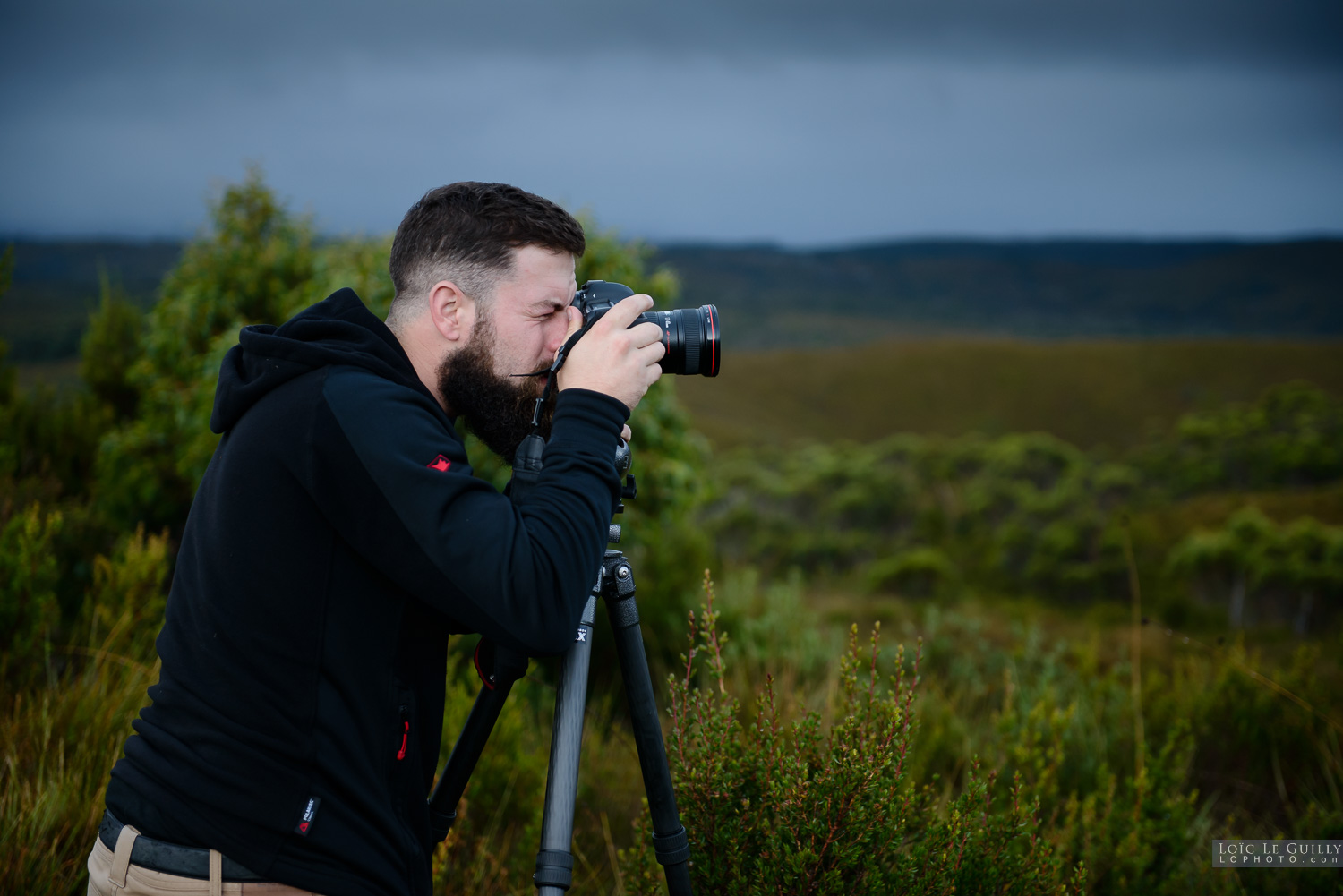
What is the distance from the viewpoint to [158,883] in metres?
1.31

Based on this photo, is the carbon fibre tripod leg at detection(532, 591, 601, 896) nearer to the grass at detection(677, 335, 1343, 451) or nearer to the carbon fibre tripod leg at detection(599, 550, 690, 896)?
the carbon fibre tripod leg at detection(599, 550, 690, 896)

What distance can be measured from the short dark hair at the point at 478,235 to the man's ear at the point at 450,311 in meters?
0.02

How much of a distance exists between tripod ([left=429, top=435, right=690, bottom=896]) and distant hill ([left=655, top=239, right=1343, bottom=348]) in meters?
117

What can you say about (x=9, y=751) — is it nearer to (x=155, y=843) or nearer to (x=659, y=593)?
(x=155, y=843)

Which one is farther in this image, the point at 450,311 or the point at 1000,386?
the point at 1000,386

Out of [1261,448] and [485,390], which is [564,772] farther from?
[1261,448]

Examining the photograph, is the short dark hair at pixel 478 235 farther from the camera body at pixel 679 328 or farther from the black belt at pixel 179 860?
the black belt at pixel 179 860

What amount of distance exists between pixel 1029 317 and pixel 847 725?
180 metres

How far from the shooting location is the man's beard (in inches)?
64.6

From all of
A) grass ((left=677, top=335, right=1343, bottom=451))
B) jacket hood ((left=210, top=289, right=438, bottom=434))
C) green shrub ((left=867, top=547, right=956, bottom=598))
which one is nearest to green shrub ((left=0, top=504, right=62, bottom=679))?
jacket hood ((left=210, top=289, right=438, bottom=434))

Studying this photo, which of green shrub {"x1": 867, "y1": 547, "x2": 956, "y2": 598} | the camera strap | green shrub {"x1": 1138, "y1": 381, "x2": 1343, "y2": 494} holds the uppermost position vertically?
green shrub {"x1": 1138, "y1": 381, "x2": 1343, "y2": 494}

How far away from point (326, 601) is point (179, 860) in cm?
45

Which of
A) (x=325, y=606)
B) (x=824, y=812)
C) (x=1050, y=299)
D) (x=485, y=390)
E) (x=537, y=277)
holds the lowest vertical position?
(x=824, y=812)

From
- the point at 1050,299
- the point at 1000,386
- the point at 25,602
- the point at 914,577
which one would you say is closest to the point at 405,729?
the point at 25,602
